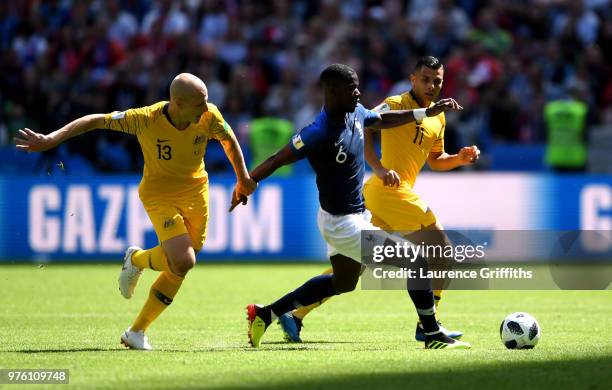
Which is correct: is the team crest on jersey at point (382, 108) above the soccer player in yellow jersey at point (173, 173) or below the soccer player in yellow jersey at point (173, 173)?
above

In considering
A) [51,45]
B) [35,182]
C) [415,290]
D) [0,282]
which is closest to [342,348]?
[415,290]

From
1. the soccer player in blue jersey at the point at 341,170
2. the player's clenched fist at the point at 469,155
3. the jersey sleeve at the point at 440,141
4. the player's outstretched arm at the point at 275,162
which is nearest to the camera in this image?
the player's outstretched arm at the point at 275,162

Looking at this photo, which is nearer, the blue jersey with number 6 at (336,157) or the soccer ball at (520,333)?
the blue jersey with number 6 at (336,157)

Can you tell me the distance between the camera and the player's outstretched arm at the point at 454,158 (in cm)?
1120

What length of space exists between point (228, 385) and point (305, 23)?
16.9 meters

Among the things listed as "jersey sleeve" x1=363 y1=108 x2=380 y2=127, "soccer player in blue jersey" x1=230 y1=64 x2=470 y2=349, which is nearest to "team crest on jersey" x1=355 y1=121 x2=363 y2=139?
"soccer player in blue jersey" x1=230 y1=64 x2=470 y2=349

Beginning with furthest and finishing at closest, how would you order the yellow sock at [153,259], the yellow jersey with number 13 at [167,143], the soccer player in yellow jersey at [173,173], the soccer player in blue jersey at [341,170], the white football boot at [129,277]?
1. the white football boot at [129,277]
2. the yellow sock at [153,259]
3. the yellow jersey with number 13 at [167,143]
4. the soccer player in yellow jersey at [173,173]
5. the soccer player in blue jersey at [341,170]

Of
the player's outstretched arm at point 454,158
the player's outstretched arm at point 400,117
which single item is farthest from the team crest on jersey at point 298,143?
the player's outstretched arm at point 454,158

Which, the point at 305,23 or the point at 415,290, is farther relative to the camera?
the point at 305,23

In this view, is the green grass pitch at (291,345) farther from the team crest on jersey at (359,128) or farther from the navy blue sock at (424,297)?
the team crest on jersey at (359,128)

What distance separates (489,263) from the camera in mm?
18594

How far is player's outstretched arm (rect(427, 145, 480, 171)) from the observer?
441 inches

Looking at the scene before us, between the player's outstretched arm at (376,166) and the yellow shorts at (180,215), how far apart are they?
1483 millimetres

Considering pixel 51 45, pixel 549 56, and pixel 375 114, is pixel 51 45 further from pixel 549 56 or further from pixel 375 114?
pixel 375 114
